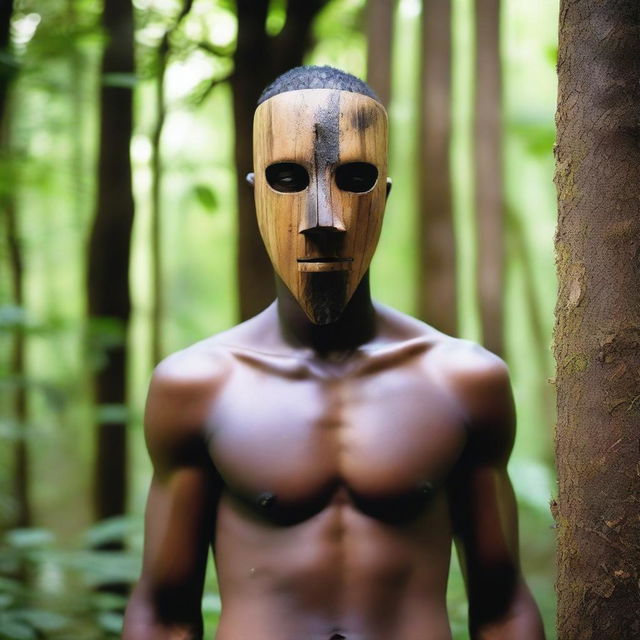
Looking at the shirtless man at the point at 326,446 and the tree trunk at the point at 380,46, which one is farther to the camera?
the tree trunk at the point at 380,46

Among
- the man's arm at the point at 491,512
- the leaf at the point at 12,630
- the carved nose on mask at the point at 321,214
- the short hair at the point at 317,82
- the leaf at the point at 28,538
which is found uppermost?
the short hair at the point at 317,82

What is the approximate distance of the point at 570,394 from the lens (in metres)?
1.50

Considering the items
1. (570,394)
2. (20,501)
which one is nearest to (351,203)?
(570,394)

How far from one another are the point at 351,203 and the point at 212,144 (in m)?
7.69

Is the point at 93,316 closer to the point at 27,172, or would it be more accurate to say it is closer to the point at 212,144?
the point at 27,172

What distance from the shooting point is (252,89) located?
3713 mm

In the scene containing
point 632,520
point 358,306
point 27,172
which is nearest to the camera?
point 632,520

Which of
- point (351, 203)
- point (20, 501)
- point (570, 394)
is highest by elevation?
point (351, 203)

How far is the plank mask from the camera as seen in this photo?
1.71 meters

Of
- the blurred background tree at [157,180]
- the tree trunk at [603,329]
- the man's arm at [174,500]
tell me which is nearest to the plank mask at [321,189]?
the man's arm at [174,500]

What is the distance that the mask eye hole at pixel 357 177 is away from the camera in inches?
68.2

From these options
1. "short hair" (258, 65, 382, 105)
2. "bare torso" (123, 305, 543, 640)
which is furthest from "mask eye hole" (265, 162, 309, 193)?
"bare torso" (123, 305, 543, 640)

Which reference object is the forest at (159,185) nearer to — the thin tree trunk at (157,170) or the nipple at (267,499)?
the thin tree trunk at (157,170)

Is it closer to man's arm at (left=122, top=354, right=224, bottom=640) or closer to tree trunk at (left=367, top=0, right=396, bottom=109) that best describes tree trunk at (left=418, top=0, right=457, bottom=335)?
tree trunk at (left=367, top=0, right=396, bottom=109)
